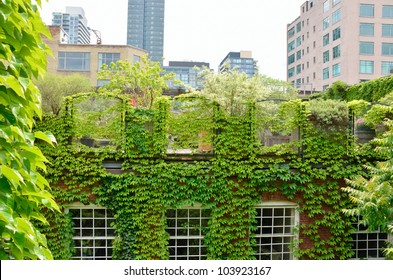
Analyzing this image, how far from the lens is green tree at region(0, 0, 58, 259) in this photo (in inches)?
103

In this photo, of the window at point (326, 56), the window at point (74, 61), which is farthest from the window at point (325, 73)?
the window at point (74, 61)

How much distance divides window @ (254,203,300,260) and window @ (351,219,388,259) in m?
2.09

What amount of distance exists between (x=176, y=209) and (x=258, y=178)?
8.56 feet

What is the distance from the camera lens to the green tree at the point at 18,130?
2.61m

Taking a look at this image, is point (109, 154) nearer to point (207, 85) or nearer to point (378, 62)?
point (207, 85)

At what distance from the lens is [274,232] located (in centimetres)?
1280

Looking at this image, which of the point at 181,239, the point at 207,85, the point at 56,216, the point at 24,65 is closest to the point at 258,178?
the point at 181,239

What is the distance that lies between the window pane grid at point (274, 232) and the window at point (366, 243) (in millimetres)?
2106


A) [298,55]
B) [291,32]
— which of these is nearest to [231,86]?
[298,55]

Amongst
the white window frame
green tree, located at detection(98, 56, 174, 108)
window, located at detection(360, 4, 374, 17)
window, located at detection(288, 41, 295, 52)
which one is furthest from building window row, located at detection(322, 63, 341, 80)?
the white window frame

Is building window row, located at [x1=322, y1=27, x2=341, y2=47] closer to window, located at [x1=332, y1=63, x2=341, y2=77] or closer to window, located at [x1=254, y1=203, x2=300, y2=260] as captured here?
window, located at [x1=332, y1=63, x2=341, y2=77]

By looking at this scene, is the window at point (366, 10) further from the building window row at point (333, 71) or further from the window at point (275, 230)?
the window at point (275, 230)

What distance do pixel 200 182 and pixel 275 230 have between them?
2930 mm

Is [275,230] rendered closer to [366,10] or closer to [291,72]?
[366,10]
